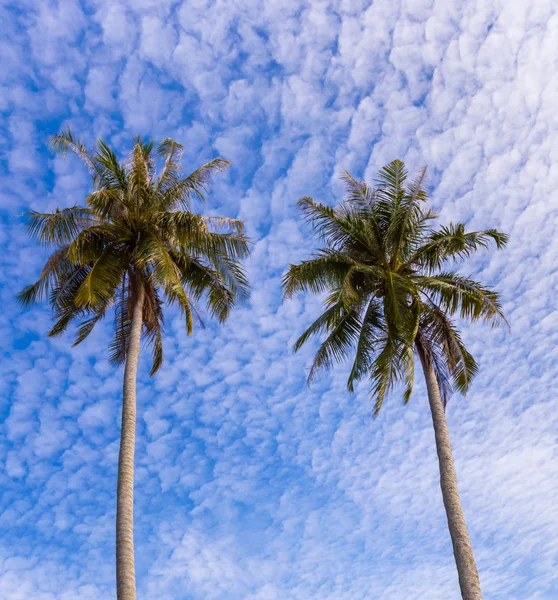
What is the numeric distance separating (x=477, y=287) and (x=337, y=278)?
4120mm

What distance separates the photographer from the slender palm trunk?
48.2 ft

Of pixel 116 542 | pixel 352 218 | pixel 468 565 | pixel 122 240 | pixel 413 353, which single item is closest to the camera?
pixel 116 542

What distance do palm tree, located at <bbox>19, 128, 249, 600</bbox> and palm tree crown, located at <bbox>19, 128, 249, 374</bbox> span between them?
28 mm

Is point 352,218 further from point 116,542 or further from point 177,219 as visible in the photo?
point 116,542

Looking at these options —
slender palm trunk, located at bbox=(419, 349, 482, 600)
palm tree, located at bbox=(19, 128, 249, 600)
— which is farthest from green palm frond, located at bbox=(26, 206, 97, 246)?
slender palm trunk, located at bbox=(419, 349, 482, 600)

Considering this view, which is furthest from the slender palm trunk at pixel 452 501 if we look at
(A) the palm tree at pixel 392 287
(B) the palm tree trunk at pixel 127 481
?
(B) the palm tree trunk at pixel 127 481

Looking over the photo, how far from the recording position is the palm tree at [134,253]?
677 inches

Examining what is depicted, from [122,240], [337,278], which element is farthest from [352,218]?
[122,240]

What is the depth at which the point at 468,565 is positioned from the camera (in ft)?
48.8

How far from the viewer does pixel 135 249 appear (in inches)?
699

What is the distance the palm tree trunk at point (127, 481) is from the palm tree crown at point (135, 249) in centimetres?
135

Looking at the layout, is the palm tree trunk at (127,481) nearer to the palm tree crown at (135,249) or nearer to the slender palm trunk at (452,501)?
the palm tree crown at (135,249)

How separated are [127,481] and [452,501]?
25.7 ft

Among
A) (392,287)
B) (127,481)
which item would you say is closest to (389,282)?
(392,287)
